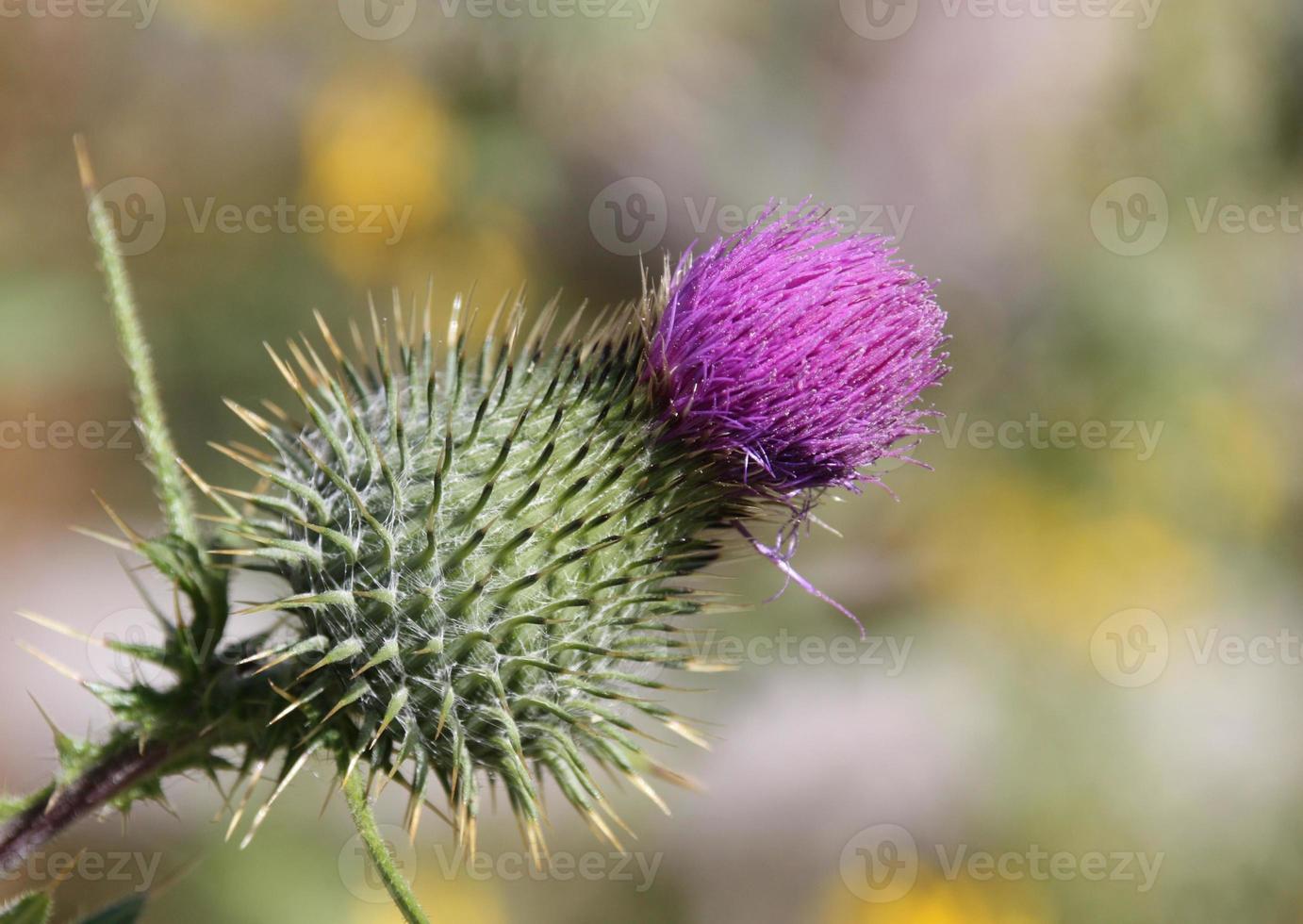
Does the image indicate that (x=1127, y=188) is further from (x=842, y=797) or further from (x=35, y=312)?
(x=35, y=312)

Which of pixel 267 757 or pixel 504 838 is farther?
pixel 504 838

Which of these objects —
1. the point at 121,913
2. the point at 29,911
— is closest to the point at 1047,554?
the point at 121,913

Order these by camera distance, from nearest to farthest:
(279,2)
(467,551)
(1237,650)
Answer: (467,551), (279,2), (1237,650)

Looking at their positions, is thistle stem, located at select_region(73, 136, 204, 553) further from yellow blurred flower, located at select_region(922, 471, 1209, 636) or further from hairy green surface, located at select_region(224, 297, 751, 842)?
yellow blurred flower, located at select_region(922, 471, 1209, 636)

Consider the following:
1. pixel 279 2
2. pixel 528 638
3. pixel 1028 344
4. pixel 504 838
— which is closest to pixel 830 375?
pixel 528 638

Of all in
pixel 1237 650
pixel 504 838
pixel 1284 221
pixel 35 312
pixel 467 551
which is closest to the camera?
pixel 467 551

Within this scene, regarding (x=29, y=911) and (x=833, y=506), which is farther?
(x=833, y=506)

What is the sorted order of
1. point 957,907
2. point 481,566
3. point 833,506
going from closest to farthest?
1. point 481,566
2. point 957,907
3. point 833,506

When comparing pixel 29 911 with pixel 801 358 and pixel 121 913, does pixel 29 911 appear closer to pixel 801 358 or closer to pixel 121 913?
pixel 121 913
